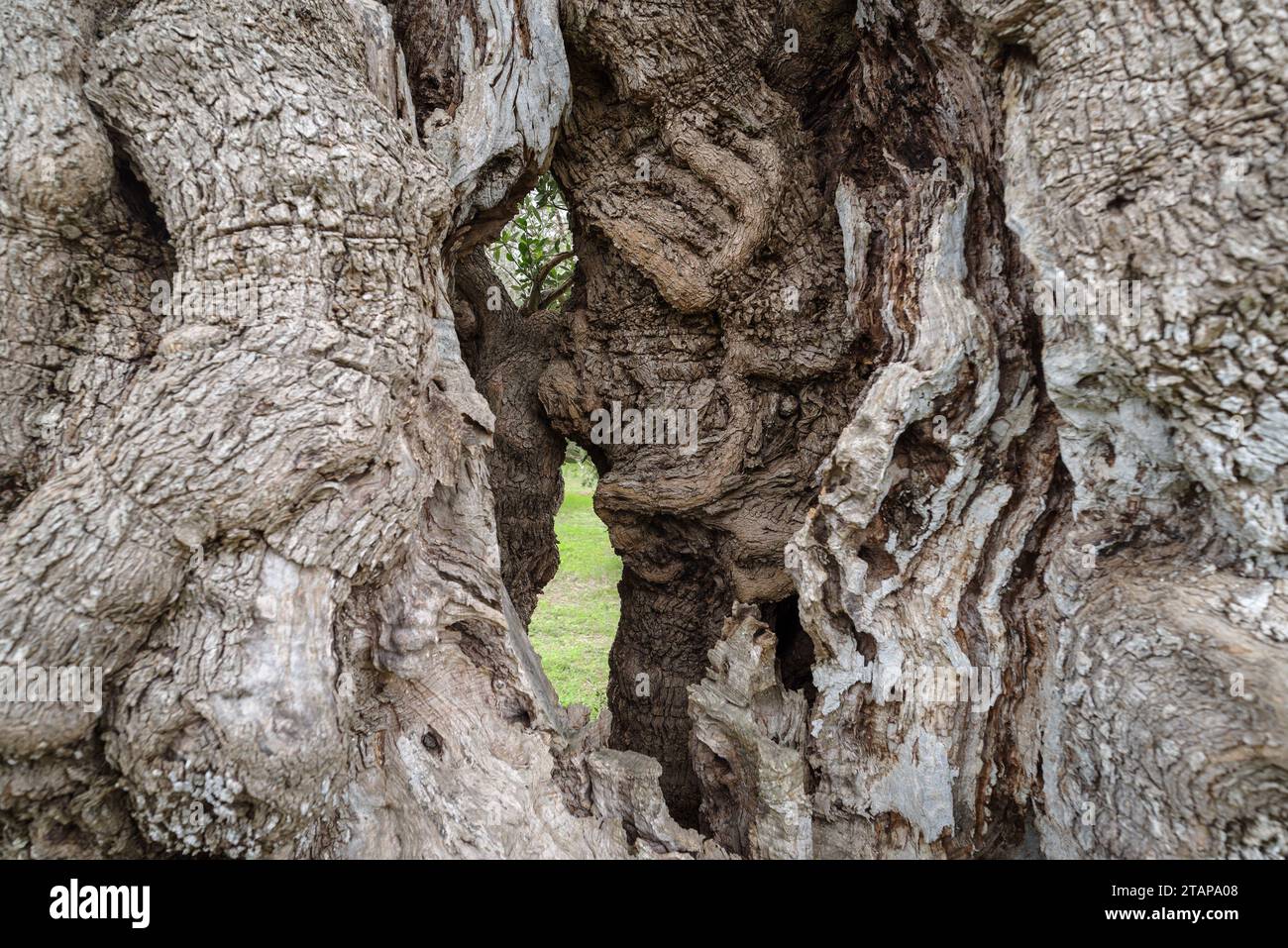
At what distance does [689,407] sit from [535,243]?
2.43 metres

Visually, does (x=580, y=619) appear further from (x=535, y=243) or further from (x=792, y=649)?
(x=792, y=649)

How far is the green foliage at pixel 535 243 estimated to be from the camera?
5336 mm

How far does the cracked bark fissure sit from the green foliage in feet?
6.00

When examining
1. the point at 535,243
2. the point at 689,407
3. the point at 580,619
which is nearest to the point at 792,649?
the point at 689,407

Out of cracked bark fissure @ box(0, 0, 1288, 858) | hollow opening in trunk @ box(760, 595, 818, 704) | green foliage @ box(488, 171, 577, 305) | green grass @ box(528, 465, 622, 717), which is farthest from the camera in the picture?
green grass @ box(528, 465, 622, 717)

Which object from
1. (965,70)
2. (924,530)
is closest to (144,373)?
(924,530)

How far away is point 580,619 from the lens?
10109mm

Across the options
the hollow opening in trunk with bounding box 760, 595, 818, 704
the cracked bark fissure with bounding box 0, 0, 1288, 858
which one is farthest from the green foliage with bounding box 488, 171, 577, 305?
the hollow opening in trunk with bounding box 760, 595, 818, 704

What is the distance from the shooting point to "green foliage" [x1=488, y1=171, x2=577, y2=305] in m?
5.34

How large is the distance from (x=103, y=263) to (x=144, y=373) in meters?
0.54

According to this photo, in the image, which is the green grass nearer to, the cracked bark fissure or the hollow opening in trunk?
the hollow opening in trunk

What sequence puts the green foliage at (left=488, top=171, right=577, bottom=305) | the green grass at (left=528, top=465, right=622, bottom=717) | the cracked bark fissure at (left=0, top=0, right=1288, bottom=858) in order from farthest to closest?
1. the green grass at (left=528, top=465, right=622, bottom=717)
2. the green foliage at (left=488, top=171, right=577, bottom=305)
3. the cracked bark fissure at (left=0, top=0, right=1288, bottom=858)

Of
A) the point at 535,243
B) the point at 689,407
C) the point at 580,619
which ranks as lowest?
the point at 580,619

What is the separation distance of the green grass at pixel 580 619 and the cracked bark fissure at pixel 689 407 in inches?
107
